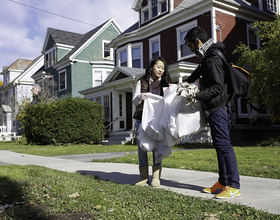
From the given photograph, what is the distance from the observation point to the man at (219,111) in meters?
3.14

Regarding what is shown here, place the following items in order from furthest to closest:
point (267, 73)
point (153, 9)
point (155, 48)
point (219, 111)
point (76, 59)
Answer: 1. point (76, 59)
2. point (153, 9)
3. point (155, 48)
4. point (267, 73)
5. point (219, 111)

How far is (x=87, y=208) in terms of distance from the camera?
9.34 ft

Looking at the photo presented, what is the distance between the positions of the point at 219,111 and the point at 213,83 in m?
0.35

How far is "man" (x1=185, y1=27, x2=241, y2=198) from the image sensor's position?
3.14 meters

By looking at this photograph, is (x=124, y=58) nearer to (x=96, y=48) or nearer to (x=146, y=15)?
(x=146, y=15)

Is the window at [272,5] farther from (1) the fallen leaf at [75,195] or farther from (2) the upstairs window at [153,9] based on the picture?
(1) the fallen leaf at [75,195]

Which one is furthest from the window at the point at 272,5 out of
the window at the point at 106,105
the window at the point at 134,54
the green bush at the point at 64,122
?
the green bush at the point at 64,122

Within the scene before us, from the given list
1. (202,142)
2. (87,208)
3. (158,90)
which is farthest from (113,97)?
(87,208)

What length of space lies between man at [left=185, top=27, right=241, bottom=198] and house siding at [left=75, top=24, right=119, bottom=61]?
22.2m

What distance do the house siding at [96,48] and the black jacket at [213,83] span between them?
2221 centimetres

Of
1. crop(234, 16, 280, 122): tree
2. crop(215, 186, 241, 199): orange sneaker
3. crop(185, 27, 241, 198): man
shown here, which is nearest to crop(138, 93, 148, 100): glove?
crop(185, 27, 241, 198): man

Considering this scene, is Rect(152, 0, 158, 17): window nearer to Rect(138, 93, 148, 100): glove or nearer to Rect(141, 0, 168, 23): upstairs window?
Rect(141, 0, 168, 23): upstairs window

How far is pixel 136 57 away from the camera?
1948 cm

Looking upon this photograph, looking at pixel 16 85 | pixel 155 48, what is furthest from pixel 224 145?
pixel 16 85
